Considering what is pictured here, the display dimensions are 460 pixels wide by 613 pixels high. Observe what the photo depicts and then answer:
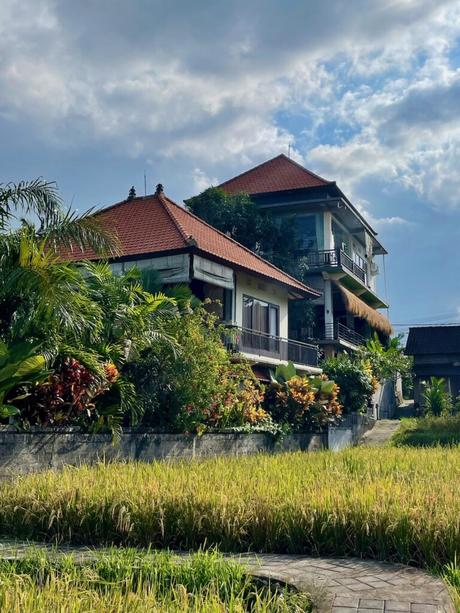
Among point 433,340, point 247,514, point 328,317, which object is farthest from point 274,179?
point 247,514

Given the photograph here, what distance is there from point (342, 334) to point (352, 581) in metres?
31.1

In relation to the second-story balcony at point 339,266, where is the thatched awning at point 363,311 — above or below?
below

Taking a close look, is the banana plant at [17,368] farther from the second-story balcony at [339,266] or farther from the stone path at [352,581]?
the second-story balcony at [339,266]

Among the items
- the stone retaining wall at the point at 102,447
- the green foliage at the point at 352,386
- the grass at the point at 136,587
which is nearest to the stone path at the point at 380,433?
the green foliage at the point at 352,386

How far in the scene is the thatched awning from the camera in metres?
33.5

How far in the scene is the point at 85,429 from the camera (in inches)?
447

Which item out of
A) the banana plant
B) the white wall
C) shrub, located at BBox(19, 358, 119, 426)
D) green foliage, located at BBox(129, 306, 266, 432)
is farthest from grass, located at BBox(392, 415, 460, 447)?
the banana plant

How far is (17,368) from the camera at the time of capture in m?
9.38

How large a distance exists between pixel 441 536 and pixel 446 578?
0.77 metres

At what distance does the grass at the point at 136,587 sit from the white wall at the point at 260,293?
1878cm

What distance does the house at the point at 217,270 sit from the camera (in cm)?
2109

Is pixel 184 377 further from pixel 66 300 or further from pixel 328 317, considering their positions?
pixel 328 317

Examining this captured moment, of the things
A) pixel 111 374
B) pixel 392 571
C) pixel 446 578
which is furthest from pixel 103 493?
pixel 111 374

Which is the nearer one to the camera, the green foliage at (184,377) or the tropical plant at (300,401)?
the green foliage at (184,377)
